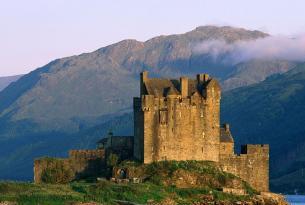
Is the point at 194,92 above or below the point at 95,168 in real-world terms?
above

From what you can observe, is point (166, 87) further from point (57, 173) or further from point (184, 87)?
point (57, 173)

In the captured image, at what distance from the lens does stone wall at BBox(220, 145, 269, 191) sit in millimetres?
116562

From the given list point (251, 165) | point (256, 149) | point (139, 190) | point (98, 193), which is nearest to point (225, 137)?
point (256, 149)

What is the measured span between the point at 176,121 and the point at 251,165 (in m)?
10.1

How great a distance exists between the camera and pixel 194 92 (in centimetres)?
11531

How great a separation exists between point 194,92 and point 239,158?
858 centimetres

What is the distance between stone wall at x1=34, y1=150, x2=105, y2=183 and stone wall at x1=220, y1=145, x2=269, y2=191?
1349 centimetres

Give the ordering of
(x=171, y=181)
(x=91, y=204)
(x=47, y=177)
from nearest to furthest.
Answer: (x=91, y=204), (x=171, y=181), (x=47, y=177)

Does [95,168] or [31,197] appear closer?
[31,197]

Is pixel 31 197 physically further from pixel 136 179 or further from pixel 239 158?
pixel 239 158

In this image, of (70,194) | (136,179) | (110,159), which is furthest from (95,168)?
(70,194)

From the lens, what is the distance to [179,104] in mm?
113688

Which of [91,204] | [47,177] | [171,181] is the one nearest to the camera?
[91,204]

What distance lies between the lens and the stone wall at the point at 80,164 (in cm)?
11900
